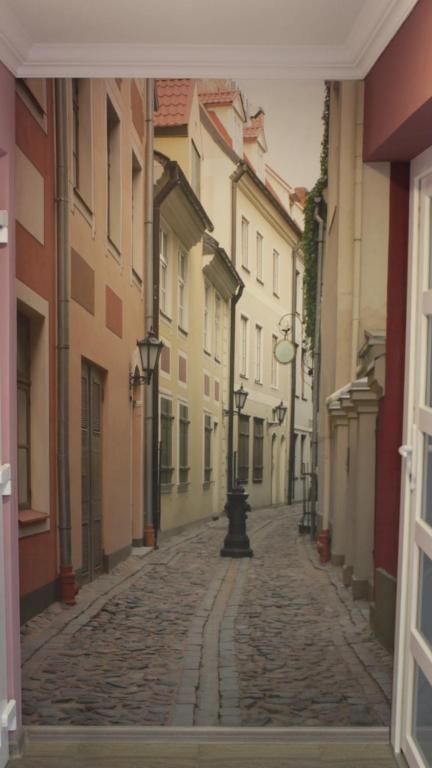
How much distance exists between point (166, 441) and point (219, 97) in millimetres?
1309

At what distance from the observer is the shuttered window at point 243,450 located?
126 inches

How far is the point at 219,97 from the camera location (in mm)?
3119

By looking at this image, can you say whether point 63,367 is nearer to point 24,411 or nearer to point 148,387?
point 24,411

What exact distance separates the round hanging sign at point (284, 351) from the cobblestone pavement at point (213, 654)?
589 mm

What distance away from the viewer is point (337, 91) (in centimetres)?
306

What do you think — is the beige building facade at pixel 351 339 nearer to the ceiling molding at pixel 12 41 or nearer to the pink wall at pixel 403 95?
the pink wall at pixel 403 95

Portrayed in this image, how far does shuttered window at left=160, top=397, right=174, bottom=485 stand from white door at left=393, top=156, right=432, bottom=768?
895mm

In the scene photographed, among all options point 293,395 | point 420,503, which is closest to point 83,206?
point 293,395

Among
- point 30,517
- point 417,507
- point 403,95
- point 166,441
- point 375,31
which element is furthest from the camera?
point 166,441

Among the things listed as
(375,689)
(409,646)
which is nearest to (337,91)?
(409,646)

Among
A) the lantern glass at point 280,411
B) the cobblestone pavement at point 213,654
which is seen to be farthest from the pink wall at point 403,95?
the cobblestone pavement at point 213,654

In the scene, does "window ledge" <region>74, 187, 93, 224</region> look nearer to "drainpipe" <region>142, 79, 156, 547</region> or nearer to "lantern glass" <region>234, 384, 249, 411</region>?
"drainpipe" <region>142, 79, 156, 547</region>

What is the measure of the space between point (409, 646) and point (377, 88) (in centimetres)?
191

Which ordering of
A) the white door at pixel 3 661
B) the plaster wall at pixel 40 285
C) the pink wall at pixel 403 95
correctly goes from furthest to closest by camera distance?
the plaster wall at pixel 40 285, the white door at pixel 3 661, the pink wall at pixel 403 95
